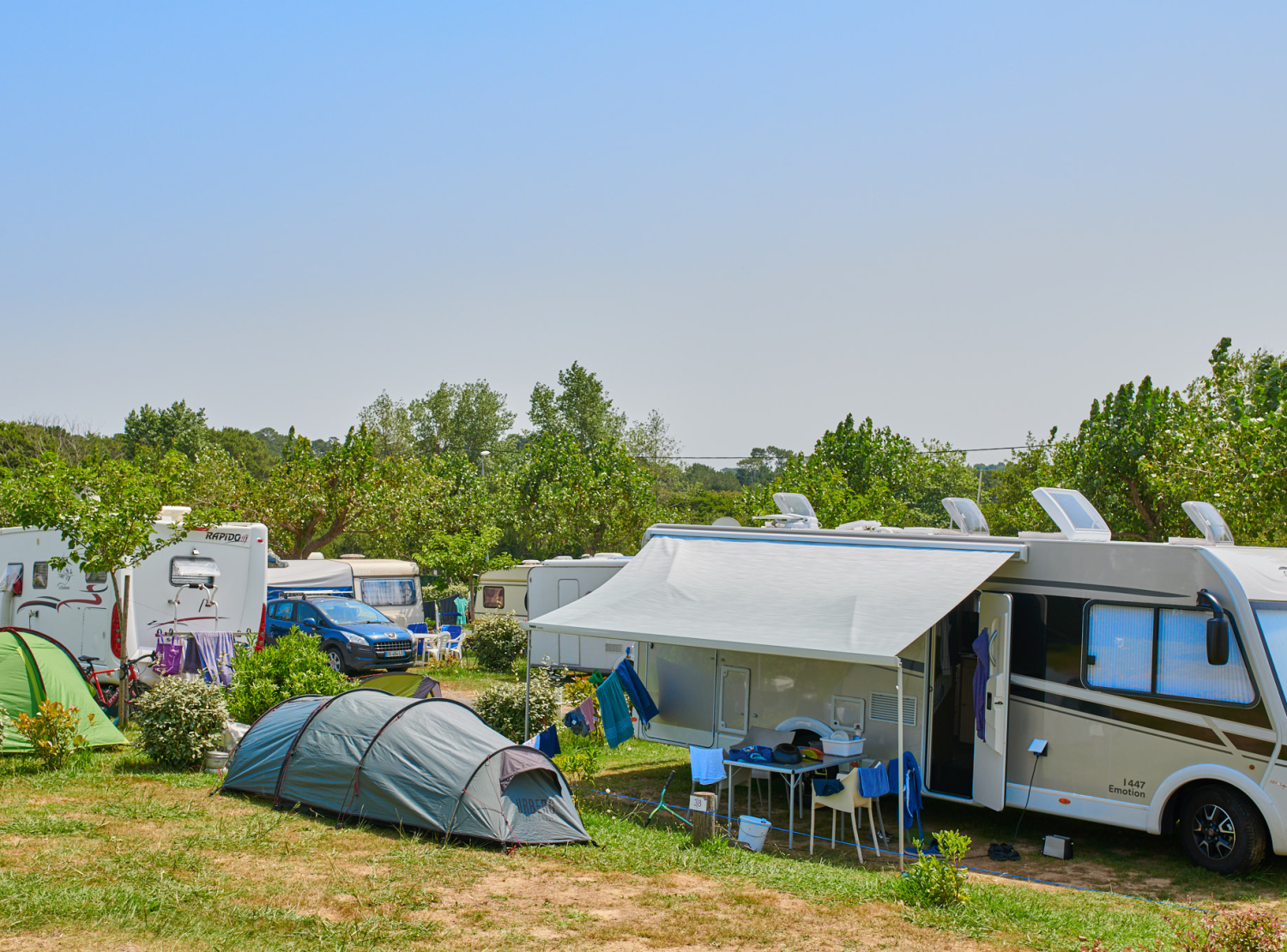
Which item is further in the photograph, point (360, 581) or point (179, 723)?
point (360, 581)

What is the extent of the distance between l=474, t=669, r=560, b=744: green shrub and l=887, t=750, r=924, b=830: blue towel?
13.5 ft

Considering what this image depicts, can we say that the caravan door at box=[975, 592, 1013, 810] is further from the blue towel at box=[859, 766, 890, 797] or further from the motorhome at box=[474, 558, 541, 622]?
the motorhome at box=[474, 558, 541, 622]

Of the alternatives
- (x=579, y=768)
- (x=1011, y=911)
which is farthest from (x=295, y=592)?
(x=1011, y=911)

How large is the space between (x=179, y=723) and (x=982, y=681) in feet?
26.3

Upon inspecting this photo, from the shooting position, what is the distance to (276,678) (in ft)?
38.9

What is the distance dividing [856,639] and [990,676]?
157 cm

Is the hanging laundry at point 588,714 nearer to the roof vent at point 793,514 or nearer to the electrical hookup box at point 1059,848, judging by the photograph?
the roof vent at point 793,514

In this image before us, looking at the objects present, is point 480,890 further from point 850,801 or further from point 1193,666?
point 1193,666

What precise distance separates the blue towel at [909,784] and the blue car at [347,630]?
506 inches

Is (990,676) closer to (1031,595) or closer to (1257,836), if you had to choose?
(1031,595)

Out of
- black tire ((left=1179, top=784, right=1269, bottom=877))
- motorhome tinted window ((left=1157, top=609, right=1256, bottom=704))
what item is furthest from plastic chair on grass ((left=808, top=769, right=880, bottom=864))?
motorhome tinted window ((left=1157, top=609, right=1256, bottom=704))

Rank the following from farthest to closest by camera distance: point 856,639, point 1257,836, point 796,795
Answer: point 796,795, point 856,639, point 1257,836

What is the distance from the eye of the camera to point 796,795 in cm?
1028

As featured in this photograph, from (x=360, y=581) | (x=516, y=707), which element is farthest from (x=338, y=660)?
(x=516, y=707)
